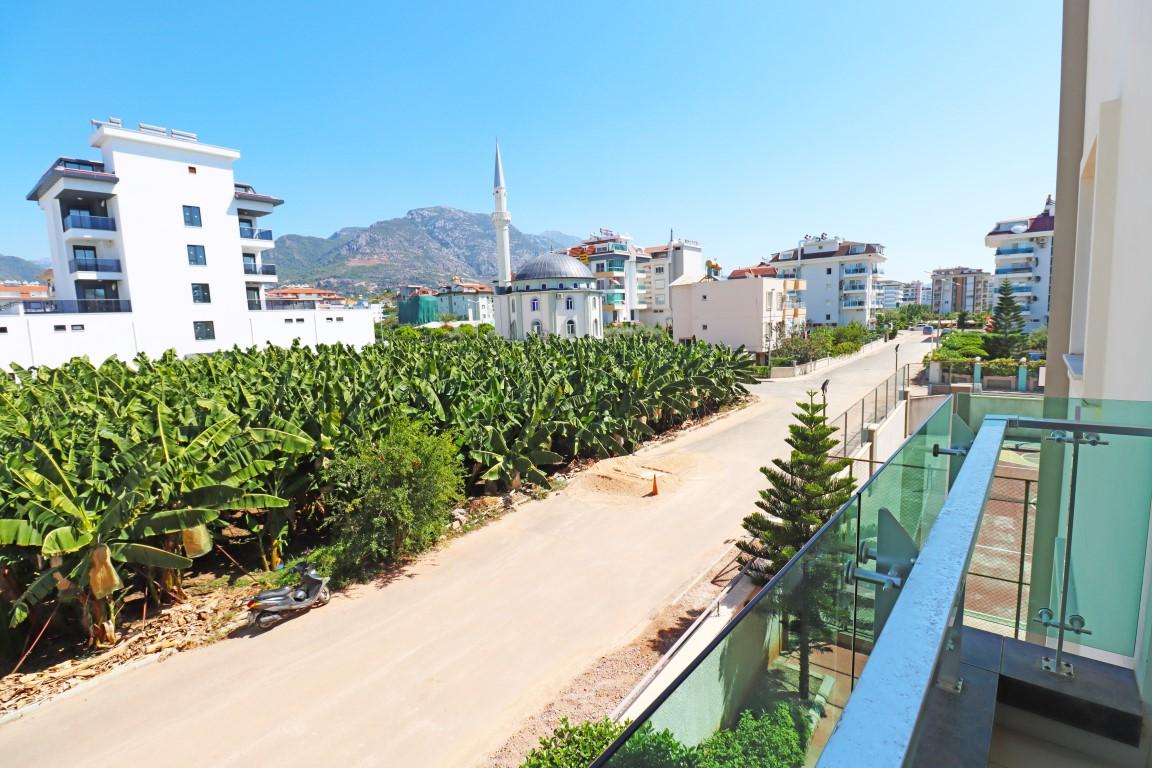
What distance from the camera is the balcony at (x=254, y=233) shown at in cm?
4378

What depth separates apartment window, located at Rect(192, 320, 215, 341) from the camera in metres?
38.9

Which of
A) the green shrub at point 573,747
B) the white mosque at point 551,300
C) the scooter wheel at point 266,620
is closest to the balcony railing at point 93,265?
the white mosque at point 551,300

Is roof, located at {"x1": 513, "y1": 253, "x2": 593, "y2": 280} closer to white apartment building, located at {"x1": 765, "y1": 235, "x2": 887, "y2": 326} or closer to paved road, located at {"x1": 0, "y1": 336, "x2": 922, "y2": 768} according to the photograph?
white apartment building, located at {"x1": 765, "y1": 235, "x2": 887, "y2": 326}

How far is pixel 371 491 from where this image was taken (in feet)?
38.7

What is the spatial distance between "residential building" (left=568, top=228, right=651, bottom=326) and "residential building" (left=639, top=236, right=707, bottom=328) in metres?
1.51

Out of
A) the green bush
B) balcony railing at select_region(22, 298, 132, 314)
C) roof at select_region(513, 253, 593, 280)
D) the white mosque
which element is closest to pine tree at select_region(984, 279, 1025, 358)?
the white mosque

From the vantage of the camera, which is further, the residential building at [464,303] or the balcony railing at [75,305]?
the residential building at [464,303]

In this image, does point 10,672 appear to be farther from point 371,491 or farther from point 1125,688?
point 1125,688

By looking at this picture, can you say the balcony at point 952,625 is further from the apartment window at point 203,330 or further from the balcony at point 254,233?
the balcony at point 254,233

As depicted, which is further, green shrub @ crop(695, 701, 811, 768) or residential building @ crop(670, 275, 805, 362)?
residential building @ crop(670, 275, 805, 362)

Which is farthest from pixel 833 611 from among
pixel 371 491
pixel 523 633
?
pixel 371 491

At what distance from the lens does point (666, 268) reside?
89.2 m

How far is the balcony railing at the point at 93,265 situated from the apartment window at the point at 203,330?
5.41 metres

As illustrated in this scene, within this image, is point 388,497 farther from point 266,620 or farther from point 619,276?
point 619,276
